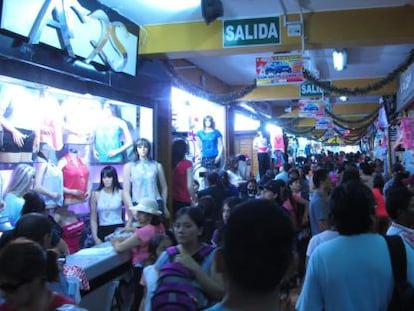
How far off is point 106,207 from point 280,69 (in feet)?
Result: 12.7

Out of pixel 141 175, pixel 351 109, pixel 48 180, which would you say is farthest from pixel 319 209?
pixel 351 109

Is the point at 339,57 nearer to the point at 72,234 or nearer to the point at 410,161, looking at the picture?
the point at 410,161

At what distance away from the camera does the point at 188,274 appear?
2.06 metres

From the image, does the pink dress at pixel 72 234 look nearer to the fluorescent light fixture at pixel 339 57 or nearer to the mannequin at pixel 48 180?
the mannequin at pixel 48 180

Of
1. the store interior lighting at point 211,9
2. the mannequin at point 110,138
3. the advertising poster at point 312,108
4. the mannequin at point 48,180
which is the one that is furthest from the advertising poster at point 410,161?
the mannequin at point 48,180

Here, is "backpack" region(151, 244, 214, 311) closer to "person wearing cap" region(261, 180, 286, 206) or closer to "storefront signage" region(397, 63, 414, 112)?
"person wearing cap" region(261, 180, 286, 206)

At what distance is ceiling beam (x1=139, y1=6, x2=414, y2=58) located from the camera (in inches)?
247

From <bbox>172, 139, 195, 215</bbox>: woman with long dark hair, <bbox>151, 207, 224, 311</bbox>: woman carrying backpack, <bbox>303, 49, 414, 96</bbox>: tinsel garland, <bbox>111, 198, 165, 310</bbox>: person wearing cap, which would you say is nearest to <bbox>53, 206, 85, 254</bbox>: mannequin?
<bbox>111, 198, 165, 310</bbox>: person wearing cap

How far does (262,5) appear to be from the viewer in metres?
6.18

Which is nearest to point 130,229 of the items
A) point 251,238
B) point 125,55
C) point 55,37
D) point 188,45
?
point 55,37

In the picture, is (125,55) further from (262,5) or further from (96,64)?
(262,5)

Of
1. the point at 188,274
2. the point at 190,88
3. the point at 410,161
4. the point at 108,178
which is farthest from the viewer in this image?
the point at 410,161

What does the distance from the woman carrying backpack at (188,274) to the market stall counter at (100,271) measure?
1.43 m

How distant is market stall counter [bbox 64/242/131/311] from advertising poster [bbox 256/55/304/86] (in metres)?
4.21
